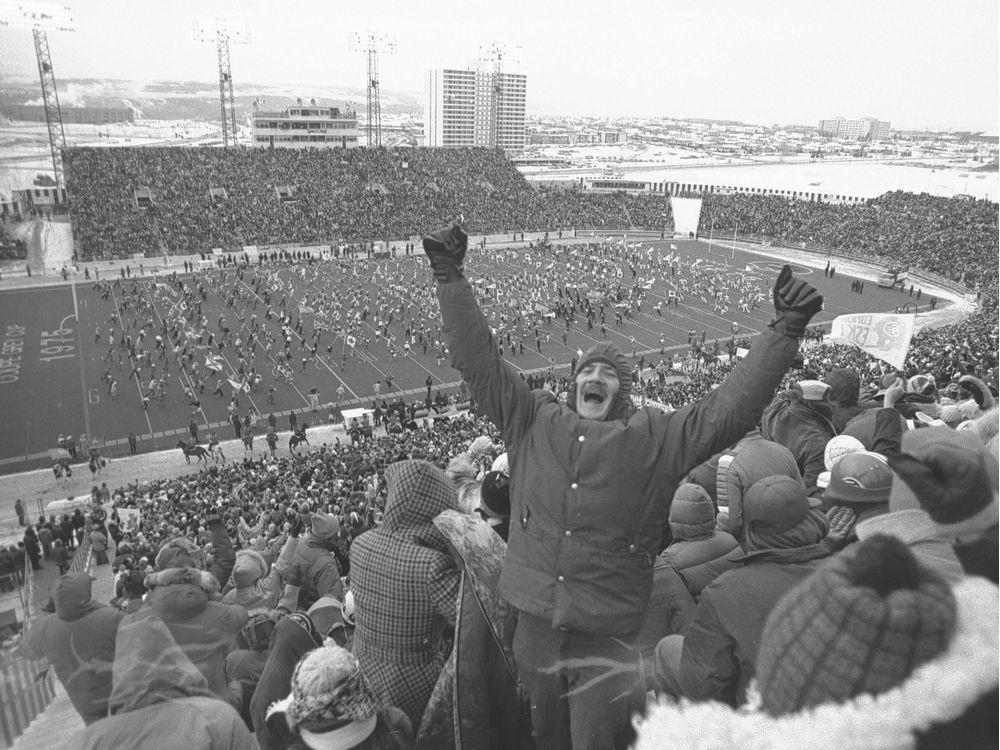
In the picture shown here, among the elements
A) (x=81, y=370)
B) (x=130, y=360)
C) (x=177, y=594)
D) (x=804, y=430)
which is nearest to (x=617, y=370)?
(x=177, y=594)

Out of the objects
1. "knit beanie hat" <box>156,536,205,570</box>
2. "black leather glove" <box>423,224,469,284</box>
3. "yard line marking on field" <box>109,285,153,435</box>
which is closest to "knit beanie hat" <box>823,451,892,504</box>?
"black leather glove" <box>423,224,469,284</box>

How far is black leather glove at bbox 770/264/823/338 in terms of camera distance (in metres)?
2.44

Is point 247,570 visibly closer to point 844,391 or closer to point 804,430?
point 804,430

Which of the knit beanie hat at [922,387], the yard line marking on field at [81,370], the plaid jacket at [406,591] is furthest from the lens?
the yard line marking on field at [81,370]

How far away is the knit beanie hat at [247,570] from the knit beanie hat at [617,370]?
2.63 m

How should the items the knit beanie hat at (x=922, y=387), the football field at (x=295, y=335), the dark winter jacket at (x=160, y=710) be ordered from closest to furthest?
the dark winter jacket at (x=160, y=710) < the knit beanie hat at (x=922, y=387) < the football field at (x=295, y=335)

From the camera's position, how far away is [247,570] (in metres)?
4.59

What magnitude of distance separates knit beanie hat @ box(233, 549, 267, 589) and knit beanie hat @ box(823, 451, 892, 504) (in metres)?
3.29

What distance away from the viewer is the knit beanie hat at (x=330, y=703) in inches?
88.5

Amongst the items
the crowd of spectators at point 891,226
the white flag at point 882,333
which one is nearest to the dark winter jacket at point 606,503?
the white flag at point 882,333

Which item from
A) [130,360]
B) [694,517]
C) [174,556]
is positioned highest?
[694,517]

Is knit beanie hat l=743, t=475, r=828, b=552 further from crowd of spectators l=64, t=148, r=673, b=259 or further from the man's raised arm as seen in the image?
crowd of spectators l=64, t=148, r=673, b=259

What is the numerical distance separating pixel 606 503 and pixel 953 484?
1236 mm

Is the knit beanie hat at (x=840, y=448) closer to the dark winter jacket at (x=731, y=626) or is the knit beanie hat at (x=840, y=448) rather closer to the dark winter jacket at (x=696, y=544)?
the dark winter jacket at (x=696, y=544)
